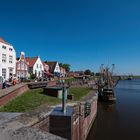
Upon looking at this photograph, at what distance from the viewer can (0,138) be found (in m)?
6.52

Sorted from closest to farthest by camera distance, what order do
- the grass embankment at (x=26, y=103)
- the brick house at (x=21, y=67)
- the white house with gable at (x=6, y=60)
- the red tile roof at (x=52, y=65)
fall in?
the grass embankment at (x=26, y=103), the white house with gable at (x=6, y=60), the brick house at (x=21, y=67), the red tile roof at (x=52, y=65)

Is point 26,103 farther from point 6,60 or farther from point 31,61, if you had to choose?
point 31,61

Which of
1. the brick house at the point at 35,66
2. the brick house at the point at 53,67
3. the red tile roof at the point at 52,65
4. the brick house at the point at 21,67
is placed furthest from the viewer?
the red tile roof at the point at 52,65

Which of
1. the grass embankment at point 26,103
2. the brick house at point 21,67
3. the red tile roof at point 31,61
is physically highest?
the red tile roof at point 31,61

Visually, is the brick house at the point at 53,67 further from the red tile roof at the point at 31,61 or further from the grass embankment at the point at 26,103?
the grass embankment at the point at 26,103

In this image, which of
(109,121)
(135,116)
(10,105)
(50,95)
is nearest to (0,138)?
(10,105)

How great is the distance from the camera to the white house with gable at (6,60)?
38.0 metres

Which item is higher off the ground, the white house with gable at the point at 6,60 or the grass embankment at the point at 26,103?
the white house with gable at the point at 6,60

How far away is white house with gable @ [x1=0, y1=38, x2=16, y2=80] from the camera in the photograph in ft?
125

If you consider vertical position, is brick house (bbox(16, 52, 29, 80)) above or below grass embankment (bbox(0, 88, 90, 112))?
above

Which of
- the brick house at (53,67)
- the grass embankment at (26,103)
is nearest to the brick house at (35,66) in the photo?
the brick house at (53,67)

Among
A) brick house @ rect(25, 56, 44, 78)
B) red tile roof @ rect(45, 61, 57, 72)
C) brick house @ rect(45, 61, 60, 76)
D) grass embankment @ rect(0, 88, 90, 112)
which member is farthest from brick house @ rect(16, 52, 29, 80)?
red tile roof @ rect(45, 61, 57, 72)

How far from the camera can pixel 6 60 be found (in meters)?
39.4

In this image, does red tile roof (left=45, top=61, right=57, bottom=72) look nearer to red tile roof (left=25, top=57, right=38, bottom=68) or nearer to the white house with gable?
red tile roof (left=25, top=57, right=38, bottom=68)
